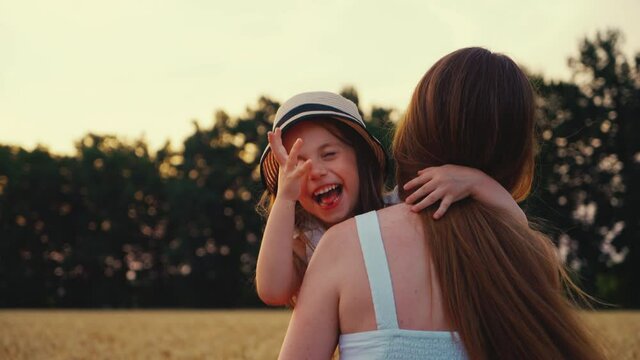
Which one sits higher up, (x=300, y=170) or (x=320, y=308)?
(x=300, y=170)

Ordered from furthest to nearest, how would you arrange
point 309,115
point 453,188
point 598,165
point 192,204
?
1. point 192,204
2. point 598,165
3. point 309,115
4. point 453,188

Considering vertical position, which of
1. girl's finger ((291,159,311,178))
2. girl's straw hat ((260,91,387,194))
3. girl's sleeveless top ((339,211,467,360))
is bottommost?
girl's sleeveless top ((339,211,467,360))

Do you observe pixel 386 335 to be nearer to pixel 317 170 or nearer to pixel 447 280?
pixel 447 280

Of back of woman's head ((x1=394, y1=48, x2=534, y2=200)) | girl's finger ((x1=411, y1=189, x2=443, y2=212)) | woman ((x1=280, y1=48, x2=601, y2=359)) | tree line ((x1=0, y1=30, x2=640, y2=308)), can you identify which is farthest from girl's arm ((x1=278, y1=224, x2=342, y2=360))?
tree line ((x1=0, y1=30, x2=640, y2=308))

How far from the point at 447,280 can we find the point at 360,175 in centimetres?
154

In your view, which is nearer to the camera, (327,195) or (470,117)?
(470,117)

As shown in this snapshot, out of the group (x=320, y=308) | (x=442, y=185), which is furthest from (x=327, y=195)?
(x=320, y=308)

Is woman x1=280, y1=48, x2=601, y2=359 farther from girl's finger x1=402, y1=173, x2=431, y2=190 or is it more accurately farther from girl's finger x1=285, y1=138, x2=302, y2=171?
girl's finger x1=285, y1=138, x2=302, y2=171

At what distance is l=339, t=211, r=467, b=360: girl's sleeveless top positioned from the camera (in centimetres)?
168

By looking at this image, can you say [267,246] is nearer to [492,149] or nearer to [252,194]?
[492,149]

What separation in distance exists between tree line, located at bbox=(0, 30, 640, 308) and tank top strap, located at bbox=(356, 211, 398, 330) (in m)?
39.2

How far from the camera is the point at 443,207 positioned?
185cm

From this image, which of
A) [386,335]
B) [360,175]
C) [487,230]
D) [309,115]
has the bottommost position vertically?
[386,335]

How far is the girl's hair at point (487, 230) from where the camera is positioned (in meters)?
1.72
